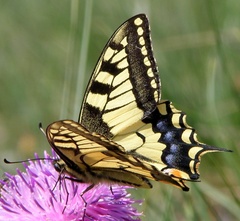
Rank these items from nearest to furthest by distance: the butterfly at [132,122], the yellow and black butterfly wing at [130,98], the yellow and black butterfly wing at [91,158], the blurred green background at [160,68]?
the yellow and black butterfly wing at [91,158], the butterfly at [132,122], the yellow and black butterfly wing at [130,98], the blurred green background at [160,68]

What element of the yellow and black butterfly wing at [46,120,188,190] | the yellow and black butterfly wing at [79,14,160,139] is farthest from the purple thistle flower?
the yellow and black butterfly wing at [79,14,160,139]

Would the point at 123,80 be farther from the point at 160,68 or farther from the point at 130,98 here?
the point at 160,68

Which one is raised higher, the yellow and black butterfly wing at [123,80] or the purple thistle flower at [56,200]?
the yellow and black butterfly wing at [123,80]

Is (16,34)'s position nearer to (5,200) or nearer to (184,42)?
(184,42)

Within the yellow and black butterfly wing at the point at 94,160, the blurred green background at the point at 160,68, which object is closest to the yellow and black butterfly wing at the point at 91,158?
the yellow and black butterfly wing at the point at 94,160

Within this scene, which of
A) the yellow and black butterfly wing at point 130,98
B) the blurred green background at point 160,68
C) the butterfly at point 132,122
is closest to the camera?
the butterfly at point 132,122

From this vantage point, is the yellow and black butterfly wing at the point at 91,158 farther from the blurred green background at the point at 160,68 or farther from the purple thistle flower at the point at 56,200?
the blurred green background at the point at 160,68

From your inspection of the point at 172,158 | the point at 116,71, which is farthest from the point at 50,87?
the point at 172,158
